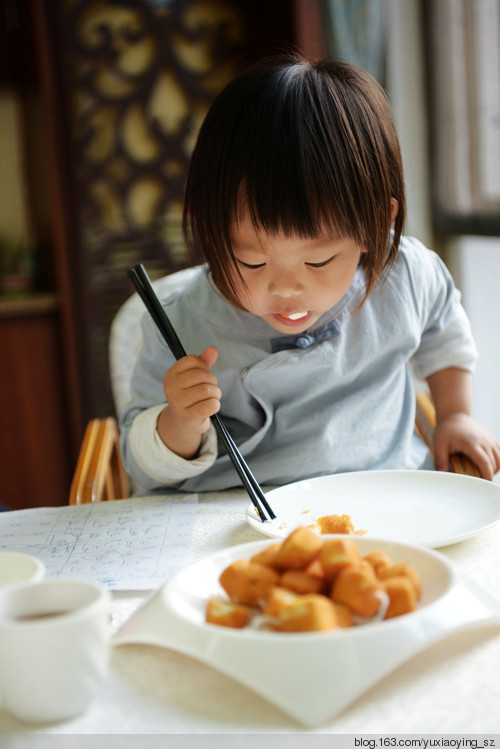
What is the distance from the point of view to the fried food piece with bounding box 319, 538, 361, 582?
19.7 inches

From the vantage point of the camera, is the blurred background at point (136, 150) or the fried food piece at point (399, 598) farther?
the blurred background at point (136, 150)

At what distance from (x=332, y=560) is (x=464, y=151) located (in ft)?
6.44

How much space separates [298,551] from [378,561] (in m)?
0.06

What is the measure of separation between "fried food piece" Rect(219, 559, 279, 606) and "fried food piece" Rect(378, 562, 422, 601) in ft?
0.24

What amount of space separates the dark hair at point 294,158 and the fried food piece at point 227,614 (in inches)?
16.5

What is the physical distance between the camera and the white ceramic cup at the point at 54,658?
1.41 ft

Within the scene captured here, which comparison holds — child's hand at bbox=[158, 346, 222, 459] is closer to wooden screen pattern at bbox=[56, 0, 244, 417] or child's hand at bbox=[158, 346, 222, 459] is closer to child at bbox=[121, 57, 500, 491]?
child at bbox=[121, 57, 500, 491]

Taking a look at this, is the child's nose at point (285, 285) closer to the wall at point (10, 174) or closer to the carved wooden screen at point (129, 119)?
the carved wooden screen at point (129, 119)

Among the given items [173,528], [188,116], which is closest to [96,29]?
[188,116]

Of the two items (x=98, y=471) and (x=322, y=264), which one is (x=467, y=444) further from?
(x=98, y=471)

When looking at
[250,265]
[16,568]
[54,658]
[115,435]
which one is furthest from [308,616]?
[115,435]

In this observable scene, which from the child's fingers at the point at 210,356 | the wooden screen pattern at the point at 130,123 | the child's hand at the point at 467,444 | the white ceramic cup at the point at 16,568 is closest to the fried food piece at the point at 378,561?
the white ceramic cup at the point at 16,568

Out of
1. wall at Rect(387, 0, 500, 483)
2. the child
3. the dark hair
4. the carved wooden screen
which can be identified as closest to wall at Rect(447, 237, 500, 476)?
wall at Rect(387, 0, 500, 483)

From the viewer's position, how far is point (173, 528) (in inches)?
31.5
